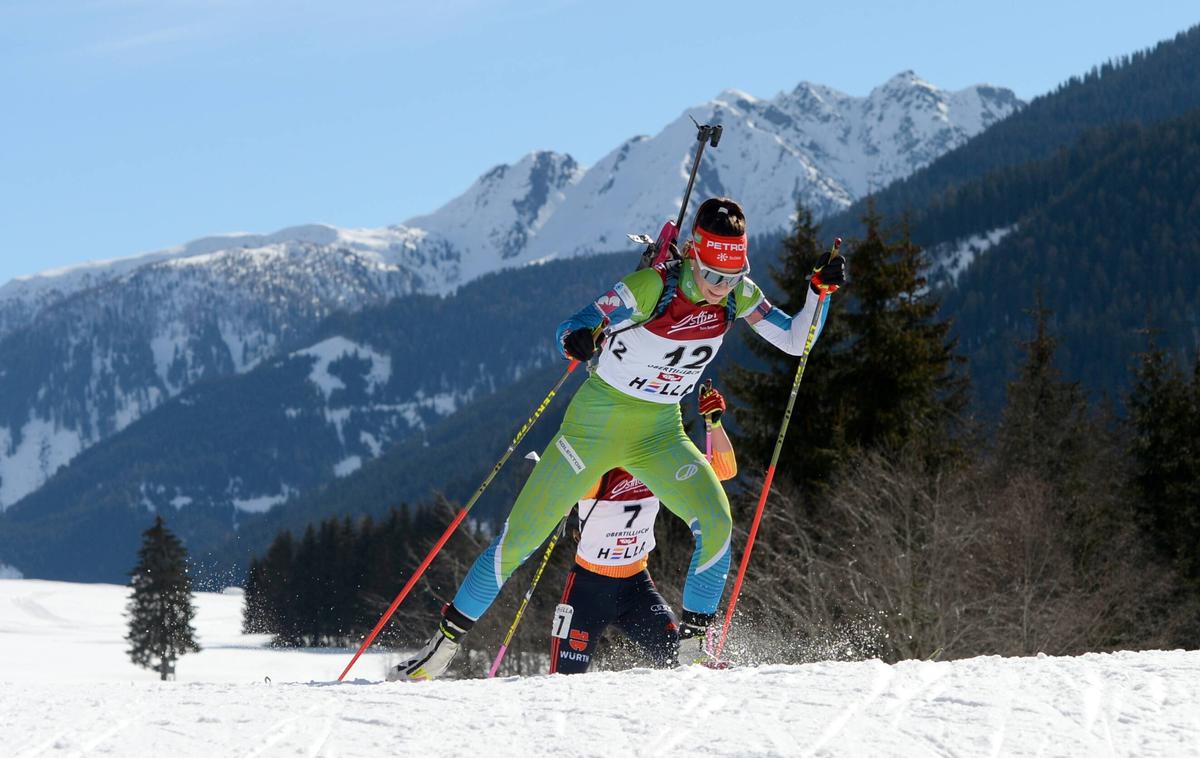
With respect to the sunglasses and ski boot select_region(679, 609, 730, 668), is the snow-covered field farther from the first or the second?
the sunglasses

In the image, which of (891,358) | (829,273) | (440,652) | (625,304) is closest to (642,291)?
(625,304)

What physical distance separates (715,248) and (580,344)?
0.93 metres

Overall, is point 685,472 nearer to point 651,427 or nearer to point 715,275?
point 651,427

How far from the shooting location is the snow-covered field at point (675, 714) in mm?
4027

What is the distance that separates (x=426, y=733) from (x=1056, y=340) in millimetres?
37535

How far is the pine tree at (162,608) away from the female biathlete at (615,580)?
169ft

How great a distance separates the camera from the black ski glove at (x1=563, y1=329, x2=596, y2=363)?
6.11 meters

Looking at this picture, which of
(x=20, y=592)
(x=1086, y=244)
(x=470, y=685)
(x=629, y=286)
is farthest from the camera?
(x=1086, y=244)

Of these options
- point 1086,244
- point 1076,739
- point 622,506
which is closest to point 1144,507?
point 622,506

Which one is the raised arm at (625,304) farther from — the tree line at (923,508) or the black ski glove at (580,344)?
the tree line at (923,508)

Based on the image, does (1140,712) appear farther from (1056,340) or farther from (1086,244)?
(1086,244)

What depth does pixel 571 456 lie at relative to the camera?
6645mm

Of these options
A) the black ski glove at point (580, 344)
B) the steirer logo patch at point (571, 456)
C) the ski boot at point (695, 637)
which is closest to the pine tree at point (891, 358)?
the ski boot at point (695, 637)

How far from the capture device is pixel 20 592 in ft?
406
